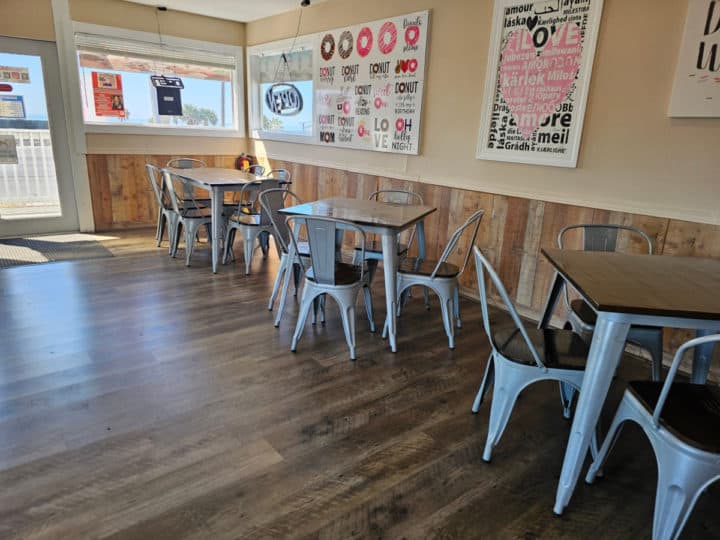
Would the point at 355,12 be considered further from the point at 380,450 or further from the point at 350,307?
the point at 380,450

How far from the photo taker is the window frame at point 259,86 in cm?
505

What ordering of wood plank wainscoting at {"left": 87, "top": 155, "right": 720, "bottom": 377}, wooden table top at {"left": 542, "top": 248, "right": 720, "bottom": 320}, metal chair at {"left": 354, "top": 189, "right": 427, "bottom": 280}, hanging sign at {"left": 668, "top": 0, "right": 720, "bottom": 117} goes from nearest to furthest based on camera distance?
wooden table top at {"left": 542, "top": 248, "right": 720, "bottom": 320} < hanging sign at {"left": 668, "top": 0, "right": 720, "bottom": 117} < wood plank wainscoting at {"left": 87, "top": 155, "right": 720, "bottom": 377} < metal chair at {"left": 354, "top": 189, "right": 427, "bottom": 280}

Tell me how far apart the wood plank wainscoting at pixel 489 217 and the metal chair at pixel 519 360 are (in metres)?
1.23

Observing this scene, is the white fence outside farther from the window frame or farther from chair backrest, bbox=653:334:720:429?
chair backrest, bbox=653:334:720:429

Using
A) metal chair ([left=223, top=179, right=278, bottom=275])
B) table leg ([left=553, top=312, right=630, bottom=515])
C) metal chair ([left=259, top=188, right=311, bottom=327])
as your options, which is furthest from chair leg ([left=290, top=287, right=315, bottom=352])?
table leg ([left=553, top=312, right=630, bottom=515])

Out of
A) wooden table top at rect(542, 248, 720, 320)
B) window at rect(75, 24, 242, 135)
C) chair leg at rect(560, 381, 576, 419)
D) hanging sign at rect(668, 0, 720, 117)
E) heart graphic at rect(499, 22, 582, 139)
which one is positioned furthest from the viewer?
window at rect(75, 24, 242, 135)

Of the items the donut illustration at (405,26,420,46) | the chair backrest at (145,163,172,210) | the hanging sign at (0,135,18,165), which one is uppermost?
the donut illustration at (405,26,420,46)

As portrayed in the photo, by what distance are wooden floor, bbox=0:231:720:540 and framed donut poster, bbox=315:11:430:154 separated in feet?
6.64

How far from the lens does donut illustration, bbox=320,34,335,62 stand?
185 inches

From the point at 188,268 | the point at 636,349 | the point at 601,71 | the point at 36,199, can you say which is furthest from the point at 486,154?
the point at 36,199

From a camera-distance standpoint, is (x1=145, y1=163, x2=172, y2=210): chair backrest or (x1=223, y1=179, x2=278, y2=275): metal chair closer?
(x1=223, y1=179, x2=278, y2=275): metal chair

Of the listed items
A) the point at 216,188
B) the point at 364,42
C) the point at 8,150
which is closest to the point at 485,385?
the point at 216,188

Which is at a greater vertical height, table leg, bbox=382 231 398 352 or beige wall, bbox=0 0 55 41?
beige wall, bbox=0 0 55 41

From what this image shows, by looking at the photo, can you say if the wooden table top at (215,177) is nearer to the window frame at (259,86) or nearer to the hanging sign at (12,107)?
the window frame at (259,86)
